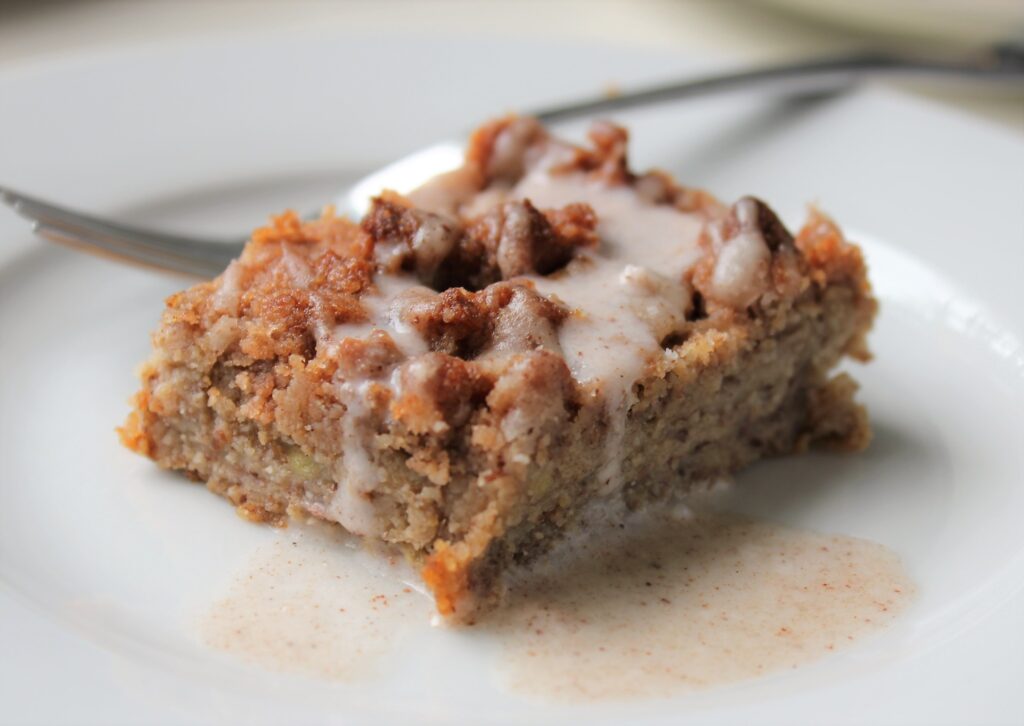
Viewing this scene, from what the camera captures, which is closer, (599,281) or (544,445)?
(544,445)

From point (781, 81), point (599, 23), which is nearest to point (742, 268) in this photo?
point (781, 81)

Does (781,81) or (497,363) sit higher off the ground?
(781,81)

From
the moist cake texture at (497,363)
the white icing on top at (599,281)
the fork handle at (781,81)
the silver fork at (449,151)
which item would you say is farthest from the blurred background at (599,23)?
the moist cake texture at (497,363)

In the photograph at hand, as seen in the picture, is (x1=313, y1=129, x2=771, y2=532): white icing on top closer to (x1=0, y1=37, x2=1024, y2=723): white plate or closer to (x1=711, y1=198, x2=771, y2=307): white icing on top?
(x1=711, y1=198, x2=771, y2=307): white icing on top

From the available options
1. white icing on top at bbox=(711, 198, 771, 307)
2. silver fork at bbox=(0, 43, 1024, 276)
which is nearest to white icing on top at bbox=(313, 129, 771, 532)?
white icing on top at bbox=(711, 198, 771, 307)

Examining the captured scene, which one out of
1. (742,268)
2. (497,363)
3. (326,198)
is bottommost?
(326,198)

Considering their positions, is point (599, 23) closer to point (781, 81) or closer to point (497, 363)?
point (781, 81)
